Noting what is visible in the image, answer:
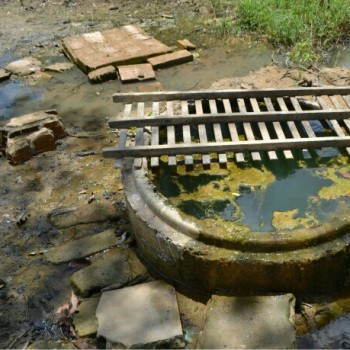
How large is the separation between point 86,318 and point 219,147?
1.49 metres

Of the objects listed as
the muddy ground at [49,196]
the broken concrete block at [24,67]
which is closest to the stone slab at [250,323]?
the muddy ground at [49,196]

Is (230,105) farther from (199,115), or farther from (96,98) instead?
(96,98)

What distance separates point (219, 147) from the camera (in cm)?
324

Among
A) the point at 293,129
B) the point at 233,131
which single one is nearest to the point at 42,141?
the point at 233,131

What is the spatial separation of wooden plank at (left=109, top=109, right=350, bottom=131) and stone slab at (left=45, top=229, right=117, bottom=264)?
0.91 meters

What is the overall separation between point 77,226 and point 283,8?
202 inches

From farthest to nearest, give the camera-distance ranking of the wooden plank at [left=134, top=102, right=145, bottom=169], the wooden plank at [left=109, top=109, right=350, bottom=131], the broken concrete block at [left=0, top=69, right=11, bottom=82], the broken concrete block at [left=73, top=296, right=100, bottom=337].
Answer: the broken concrete block at [left=0, top=69, right=11, bottom=82], the wooden plank at [left=109, top=109, right=350, bottom=131], the wooden plank at [left=134, top=102, right=145, bottom=169], the broken concrete block at [left=73, top=296, right=100, bottom=337]

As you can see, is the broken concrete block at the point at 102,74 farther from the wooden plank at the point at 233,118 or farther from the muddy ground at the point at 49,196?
the wooden plank at the point at 233,118

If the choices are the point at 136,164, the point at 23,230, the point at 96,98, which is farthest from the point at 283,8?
the point at 23,230

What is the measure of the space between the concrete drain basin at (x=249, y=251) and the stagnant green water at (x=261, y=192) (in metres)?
0.04

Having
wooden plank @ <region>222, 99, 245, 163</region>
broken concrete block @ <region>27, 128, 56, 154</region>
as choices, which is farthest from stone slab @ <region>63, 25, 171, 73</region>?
wooden plank @ <region>222, 99, 245, 163</region>

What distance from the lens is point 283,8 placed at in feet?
22.7

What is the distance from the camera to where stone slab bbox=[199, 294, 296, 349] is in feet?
7.87

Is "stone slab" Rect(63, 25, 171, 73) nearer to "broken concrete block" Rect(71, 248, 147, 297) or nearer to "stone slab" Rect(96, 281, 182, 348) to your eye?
"broken concrete block" Rect(71, 248, 147, 297)
